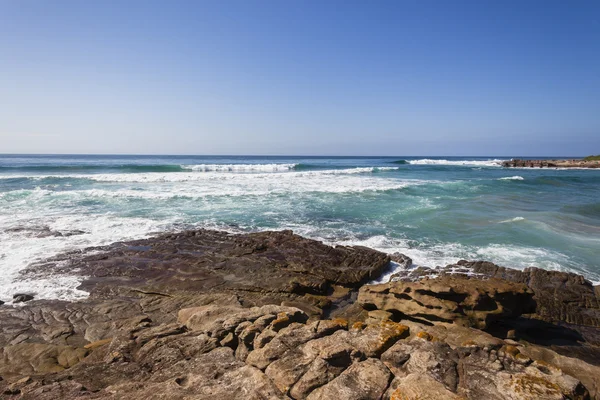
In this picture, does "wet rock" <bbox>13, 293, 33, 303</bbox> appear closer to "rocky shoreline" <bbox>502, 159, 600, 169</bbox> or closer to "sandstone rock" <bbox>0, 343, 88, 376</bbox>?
"sandstone rock" <bbox>0, 343, 88, 376</bbox>

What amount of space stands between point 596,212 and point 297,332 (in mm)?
21324

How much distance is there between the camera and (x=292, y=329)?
4699mm

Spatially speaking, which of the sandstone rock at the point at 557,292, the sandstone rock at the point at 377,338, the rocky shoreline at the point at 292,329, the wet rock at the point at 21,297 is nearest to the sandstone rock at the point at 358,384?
the rocky shoreline at the point at 292,329

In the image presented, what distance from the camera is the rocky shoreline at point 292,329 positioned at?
362cm

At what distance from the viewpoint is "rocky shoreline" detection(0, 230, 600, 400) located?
3.62m

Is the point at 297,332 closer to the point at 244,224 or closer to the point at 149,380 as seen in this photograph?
the point at 149,380

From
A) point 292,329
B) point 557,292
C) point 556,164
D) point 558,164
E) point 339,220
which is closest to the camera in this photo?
point 292,329

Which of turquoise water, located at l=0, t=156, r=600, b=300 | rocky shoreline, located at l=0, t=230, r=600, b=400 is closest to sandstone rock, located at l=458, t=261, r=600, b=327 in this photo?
rocky shoreline, located at l=0, t=230, r=600, b=400

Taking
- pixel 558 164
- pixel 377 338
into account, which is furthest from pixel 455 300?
pixel 558 164

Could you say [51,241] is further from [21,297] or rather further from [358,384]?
[358,384]

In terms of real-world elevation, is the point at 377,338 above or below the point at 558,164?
below

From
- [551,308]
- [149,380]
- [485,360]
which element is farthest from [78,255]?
[551,308]

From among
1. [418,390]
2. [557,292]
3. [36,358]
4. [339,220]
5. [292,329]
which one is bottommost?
[36,358]

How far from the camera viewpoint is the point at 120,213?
55.2 ft
